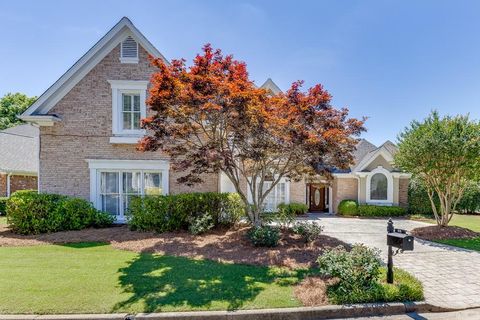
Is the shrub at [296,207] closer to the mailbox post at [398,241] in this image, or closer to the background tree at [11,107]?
the mailbox post at [398,241]

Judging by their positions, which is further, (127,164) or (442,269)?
(127,164)

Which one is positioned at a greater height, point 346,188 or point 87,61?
point 87,61

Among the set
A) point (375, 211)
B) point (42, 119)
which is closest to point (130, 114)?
point (42, 119)

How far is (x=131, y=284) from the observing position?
217 inches

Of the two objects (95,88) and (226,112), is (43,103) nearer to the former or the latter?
(95,88)

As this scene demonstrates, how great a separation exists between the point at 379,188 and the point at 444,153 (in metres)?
7.83

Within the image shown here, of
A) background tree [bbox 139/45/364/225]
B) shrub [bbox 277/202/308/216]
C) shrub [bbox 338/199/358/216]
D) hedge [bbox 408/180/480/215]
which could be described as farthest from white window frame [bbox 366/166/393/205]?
background tree [bbox 139/45/364/225]

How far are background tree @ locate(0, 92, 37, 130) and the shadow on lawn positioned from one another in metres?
44.5

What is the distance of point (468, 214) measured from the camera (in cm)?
2012

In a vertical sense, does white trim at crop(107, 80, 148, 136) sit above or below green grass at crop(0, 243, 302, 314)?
above

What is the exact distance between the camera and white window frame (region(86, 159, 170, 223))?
12.5 metres

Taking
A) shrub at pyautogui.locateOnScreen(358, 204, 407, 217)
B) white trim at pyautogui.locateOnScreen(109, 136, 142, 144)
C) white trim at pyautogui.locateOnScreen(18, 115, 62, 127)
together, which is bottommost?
shrub at pyautogui.locateOnScreen(358, 204, 407, 217)

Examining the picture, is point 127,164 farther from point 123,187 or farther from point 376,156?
point 376,156

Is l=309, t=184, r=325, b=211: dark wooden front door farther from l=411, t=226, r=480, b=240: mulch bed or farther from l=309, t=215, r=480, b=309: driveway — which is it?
l=309, t=215, r=480, b=309: driveway
